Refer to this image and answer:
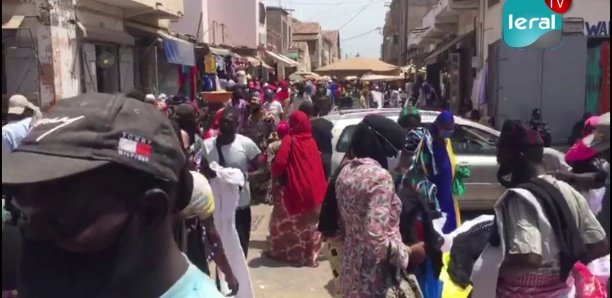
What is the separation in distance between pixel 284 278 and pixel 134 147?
5.60 metres

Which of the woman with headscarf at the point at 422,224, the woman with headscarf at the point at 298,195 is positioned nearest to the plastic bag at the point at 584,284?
the woman with headscarf at the point at 422,224

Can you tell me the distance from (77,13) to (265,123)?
17.8ft

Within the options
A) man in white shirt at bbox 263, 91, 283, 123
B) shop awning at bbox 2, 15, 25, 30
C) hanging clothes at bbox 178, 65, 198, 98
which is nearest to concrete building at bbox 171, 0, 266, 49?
hanging clothes at bbox 178, 65, 198, 98

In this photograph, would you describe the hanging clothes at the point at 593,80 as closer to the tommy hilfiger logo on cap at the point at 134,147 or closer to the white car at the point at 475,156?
the white car at the point at 475,156

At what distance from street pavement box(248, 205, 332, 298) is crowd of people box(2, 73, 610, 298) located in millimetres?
173

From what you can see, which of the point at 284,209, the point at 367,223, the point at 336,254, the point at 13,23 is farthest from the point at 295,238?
the point at 13,23

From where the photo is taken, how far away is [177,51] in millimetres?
18016

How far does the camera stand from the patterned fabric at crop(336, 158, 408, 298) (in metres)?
3.33

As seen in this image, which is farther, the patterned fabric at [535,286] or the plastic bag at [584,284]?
the plastic bag at [584,284]

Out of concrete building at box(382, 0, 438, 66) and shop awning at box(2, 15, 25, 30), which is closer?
→ shop awning at box(2, 15, 25, 30)

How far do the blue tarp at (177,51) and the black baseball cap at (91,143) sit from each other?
54.0 ft

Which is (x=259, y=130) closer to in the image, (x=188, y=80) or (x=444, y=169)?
(x=444, y=169)

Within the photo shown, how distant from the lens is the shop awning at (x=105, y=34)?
13.4m

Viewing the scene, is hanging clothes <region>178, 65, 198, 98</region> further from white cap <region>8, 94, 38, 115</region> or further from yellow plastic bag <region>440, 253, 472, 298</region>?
yellow plastic bag <region>440, 253, 472, 298</region>
